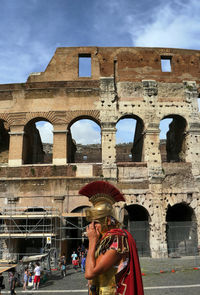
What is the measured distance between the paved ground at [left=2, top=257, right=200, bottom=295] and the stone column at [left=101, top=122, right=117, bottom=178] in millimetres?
4505

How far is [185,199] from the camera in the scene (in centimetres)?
1393

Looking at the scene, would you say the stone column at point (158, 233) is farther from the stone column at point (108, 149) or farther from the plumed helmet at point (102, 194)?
the plumed helmet at point (102, 194)

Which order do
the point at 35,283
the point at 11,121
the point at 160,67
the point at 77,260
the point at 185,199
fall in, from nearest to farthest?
the point at 35,283, the point at 77,260, the point at 185,199, the point at 11,121, the point at 160,67

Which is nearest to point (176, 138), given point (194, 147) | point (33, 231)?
point (194, 147)

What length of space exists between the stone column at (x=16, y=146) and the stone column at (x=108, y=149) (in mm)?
4332

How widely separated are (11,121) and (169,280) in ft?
35.7

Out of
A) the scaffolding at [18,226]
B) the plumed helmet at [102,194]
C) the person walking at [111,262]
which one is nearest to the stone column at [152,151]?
the scaffolding at [18,226]

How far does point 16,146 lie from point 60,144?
2354 mm

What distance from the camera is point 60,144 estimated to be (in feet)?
47.2

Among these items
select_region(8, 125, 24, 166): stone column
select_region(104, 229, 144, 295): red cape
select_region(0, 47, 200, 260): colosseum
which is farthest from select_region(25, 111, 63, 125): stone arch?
select_region(104, 229, 144, 295): red cape

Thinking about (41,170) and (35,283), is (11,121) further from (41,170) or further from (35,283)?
(35,283)

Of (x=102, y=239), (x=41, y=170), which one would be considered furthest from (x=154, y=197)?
(x=102, y=239)

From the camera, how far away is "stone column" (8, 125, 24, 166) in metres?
14.2

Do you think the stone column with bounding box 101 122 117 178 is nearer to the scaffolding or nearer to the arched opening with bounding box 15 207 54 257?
the scaffolding
